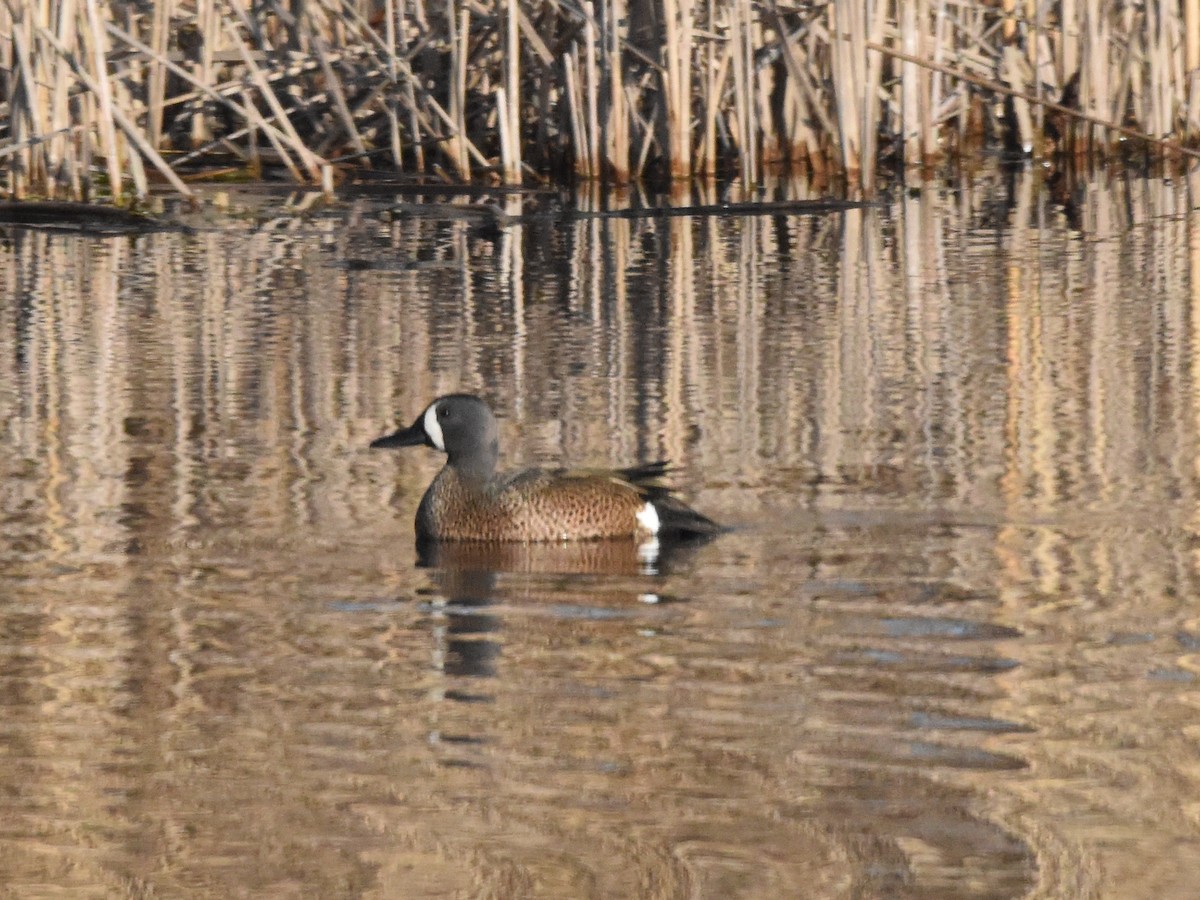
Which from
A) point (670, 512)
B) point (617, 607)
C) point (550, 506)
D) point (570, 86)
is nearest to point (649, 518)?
point (670, 512)

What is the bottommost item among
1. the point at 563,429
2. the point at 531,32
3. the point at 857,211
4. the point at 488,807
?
the point at 488,807

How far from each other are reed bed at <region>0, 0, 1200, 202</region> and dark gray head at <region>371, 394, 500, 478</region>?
623cm

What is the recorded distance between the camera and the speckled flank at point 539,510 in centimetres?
573

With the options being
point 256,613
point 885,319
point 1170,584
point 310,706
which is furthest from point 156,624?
point 885,319

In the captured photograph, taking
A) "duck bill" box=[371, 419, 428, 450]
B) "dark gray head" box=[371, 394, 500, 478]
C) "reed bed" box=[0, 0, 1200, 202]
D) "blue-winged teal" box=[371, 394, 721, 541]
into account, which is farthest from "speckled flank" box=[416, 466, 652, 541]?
"reed bed" box=[0, 0, 1200, 202]

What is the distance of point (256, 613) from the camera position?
489 cm

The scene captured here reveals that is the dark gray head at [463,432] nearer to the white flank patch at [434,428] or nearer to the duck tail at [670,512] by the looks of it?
the white flank patch at [434,428]

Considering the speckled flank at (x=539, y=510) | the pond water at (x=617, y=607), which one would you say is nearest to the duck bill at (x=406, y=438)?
the pond water at (x=617, y=607)

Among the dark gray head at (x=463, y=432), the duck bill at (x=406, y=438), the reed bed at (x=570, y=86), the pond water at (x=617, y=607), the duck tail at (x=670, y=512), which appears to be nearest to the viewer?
the pond water at (x=617, y=607)

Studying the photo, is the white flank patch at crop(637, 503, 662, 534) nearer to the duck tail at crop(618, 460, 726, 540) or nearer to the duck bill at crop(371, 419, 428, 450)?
the duck tail at crop(618, 460, 726, 540)

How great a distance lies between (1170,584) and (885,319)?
4.20m

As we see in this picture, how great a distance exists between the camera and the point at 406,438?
20.1ft

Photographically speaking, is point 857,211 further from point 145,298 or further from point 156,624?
point 156,624

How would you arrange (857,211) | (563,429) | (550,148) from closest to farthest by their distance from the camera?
(563,429)
(857,211)
(550,148)
